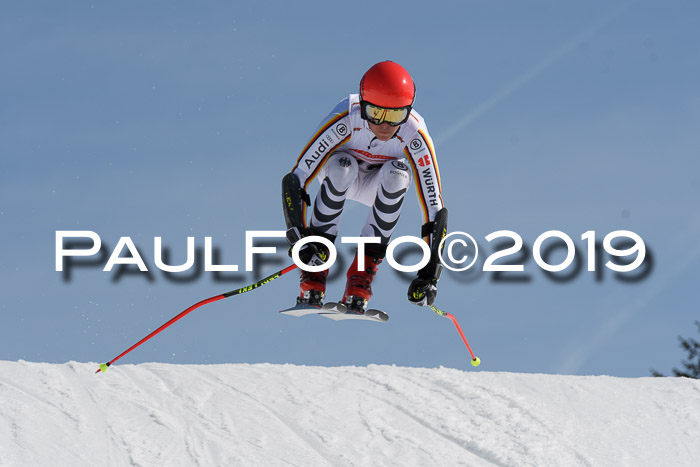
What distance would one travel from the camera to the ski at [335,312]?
9.61 m

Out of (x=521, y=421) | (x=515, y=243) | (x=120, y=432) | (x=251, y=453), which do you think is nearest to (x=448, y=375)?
(x=521, y=421)

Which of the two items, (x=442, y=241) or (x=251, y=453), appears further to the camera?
(x=251, y=453)

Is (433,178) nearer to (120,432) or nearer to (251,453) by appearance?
(251,453)

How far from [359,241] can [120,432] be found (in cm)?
309

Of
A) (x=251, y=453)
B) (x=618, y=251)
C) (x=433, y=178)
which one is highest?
(x=433, y=178)

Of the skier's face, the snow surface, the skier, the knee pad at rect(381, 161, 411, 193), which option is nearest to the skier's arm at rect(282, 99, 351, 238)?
the skier

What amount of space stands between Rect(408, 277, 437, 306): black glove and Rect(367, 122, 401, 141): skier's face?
1345 millimetres

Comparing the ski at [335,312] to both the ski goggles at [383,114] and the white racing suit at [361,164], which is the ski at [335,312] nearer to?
the white racing suit at [361,164]

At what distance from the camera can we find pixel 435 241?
9523 mm

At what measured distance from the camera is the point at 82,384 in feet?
37.3

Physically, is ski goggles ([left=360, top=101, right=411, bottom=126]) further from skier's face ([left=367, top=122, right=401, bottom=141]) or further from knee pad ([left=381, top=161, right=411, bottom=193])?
knee pad ([left=381, top=161, right=411, bottom=193])

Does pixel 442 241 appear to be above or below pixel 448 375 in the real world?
above

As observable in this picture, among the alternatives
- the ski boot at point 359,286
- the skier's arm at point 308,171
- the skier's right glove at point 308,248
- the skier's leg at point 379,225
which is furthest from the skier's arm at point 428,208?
the skier's right glove at point 308,248

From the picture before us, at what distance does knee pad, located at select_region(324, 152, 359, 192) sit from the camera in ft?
31.2
